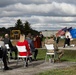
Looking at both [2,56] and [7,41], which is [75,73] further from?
[7,41]

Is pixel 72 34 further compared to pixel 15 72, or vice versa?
pixel 72 34

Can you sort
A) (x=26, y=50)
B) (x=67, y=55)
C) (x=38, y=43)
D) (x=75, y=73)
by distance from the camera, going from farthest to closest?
(x=38, y=43) < (x=67, y=55) < (x=26, y=50) < (x=75, y=73)

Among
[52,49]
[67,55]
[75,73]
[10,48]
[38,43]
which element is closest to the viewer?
[75,73]

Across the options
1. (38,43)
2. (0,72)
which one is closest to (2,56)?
(0,72)

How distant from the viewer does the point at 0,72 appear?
42.5 feet

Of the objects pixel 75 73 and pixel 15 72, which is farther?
pixel 15 72

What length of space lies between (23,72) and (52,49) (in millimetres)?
3721

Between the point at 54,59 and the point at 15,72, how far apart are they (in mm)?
4191

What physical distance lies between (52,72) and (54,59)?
436 cm

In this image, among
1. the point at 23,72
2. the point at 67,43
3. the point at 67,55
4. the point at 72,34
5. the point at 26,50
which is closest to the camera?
the point at 23,72

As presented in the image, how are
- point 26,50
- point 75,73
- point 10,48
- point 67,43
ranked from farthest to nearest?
point 67,43 < point 10,48 < point 26,50 < point 75,73

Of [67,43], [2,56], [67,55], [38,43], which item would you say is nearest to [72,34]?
[67,43]

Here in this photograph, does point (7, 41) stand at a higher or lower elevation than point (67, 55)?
higher

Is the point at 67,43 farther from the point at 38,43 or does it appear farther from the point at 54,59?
the point at 54,59
